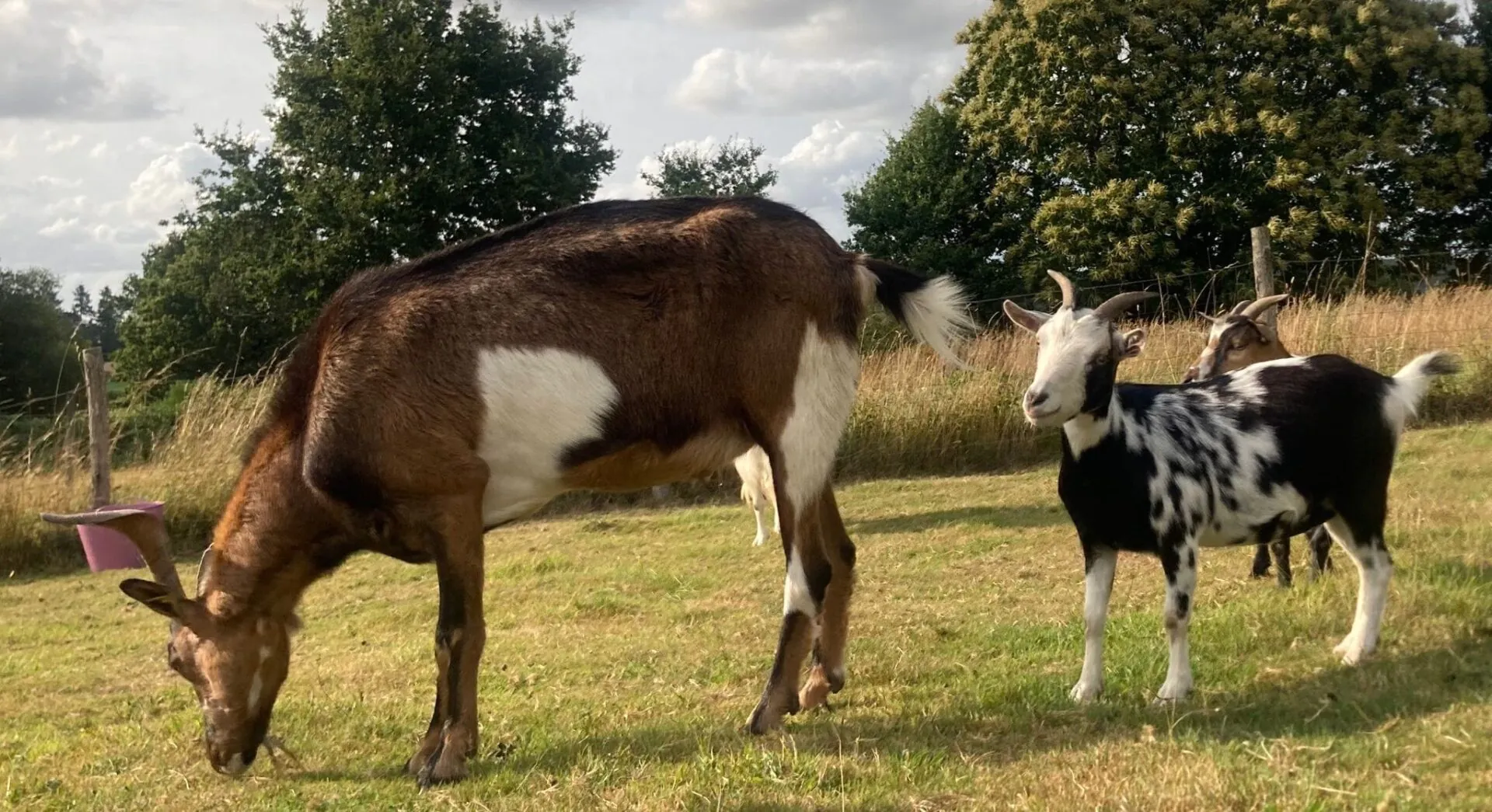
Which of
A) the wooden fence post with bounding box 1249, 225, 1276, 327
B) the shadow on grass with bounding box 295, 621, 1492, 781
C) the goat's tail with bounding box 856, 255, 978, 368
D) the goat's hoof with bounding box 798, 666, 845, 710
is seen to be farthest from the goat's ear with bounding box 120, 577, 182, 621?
the wooden fence post with bounding box 1249, 225, 1276, 327

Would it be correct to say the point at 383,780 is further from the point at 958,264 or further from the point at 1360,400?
the point at 958,264

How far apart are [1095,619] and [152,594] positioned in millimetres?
3636

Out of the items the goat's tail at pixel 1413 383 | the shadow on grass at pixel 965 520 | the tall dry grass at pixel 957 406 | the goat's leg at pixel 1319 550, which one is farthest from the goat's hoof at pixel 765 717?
the tall dry grass at pixel 957 406

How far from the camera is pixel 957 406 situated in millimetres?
14609

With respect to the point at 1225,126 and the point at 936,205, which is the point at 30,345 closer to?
the point at 936,205

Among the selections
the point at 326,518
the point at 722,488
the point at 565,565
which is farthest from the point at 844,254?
the point at 722,488

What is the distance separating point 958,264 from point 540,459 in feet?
98.2

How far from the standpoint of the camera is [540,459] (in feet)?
14.5

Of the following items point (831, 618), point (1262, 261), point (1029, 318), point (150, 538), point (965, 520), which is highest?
point (1262, 261)

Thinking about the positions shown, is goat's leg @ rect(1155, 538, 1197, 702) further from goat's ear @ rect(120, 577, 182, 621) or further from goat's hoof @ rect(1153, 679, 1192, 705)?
goat's ear @ rect(120, 577, 182, 621)

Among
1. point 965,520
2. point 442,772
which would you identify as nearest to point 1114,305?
point 442,772

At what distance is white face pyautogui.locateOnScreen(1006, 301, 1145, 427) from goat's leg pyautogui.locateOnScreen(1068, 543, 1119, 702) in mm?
609

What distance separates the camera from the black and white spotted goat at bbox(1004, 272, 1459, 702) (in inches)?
182

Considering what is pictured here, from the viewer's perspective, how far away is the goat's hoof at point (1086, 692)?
15.0 ft
